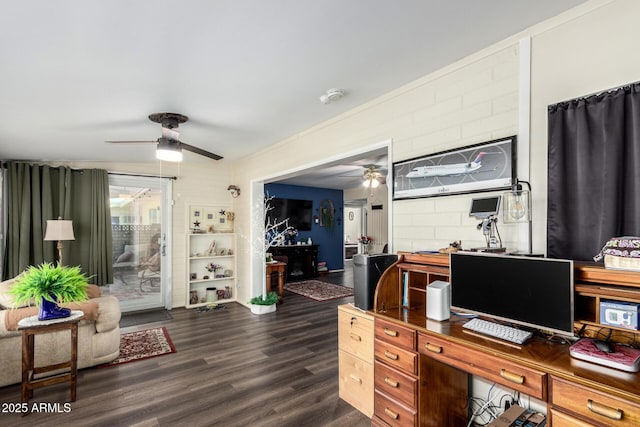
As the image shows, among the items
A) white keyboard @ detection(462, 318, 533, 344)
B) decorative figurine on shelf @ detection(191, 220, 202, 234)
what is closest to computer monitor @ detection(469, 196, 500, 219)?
white keyboard @ detection(462, 318, 533, 344)

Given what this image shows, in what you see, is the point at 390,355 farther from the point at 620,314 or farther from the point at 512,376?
the point at 620,314

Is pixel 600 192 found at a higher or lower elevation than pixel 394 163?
lower

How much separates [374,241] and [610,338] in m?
8.41

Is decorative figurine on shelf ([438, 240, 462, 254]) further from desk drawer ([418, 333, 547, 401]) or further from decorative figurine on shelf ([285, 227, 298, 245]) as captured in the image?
decorative figurine on shelf ([285, 227, 298, 245])

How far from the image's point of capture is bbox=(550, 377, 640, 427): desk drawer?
1155 millimetres

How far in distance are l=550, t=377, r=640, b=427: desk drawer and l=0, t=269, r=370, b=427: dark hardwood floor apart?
146 cm

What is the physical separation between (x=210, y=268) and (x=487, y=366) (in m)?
5.21

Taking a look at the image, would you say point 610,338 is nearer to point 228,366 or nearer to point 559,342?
point 559,342

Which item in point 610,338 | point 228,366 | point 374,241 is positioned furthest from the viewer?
point 374,241

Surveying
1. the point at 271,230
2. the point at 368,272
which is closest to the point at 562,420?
the point at 368,272

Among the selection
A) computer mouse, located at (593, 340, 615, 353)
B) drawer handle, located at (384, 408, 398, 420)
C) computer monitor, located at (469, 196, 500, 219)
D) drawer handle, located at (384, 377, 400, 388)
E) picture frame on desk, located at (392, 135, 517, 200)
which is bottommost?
drawer handle, located at (384, 408, 398, 420)

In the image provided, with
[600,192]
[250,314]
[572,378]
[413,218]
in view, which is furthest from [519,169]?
[250,314]

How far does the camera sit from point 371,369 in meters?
2.41

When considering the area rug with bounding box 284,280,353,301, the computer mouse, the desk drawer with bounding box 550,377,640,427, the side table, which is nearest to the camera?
the desk drawer with bounding box 550,377,640,427
